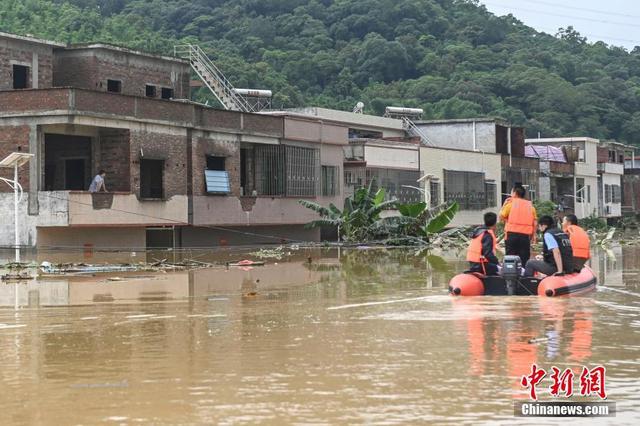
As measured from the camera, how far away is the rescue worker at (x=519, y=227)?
64.9 feet

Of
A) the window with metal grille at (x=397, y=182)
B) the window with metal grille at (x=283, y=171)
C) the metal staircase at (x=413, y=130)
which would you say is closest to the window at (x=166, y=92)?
the window with metal grille at (x=283, y=171)

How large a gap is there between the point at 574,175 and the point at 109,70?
42.8 m

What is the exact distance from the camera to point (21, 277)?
2292 centimetres

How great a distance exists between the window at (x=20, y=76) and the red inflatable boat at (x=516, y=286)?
26.0 m

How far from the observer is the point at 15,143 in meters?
33.5

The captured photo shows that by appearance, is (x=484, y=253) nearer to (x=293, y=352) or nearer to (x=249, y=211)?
(x=293, y=352)

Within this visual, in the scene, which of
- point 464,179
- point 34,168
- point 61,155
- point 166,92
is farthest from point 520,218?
point 464,179

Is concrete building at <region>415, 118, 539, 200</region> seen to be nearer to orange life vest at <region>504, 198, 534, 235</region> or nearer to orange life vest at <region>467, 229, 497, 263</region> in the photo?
→ orange life vest at <region>504, 198, 534, 235</region>

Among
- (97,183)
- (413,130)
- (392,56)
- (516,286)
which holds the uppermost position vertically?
(392,56)

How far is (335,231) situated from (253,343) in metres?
34.8

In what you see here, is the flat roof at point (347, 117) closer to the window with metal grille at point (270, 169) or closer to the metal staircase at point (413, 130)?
the metal staircase at point (413, 130)

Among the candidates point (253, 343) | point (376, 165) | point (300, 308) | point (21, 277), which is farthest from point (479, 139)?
point (253, 343)

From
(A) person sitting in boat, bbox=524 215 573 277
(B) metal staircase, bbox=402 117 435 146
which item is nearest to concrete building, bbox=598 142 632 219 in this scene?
(B) metal staircase, bbox=402 117 435 146

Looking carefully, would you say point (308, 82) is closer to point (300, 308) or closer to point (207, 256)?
point (207, 256)
